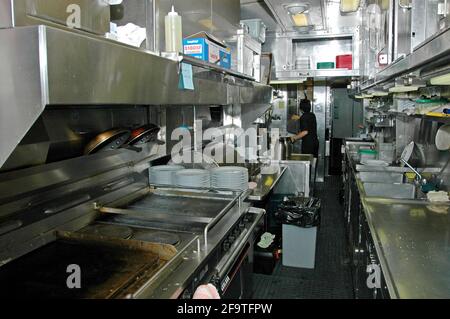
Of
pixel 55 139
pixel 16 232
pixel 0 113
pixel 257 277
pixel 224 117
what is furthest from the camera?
pixel 224 117

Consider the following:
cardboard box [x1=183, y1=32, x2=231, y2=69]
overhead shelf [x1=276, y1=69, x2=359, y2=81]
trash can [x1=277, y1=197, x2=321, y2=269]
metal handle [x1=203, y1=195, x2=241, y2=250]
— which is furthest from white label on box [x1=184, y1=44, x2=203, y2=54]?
overhead shelf [x1=276, y1=69, x2=359, y2=81]

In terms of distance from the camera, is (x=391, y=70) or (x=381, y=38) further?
(x=381, y=38)

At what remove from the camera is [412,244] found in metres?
1.98

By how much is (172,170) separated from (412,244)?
1.70 meters

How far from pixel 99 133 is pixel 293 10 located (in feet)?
8.95

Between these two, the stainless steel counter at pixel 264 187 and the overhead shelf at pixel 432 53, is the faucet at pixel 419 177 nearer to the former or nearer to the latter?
the stainless steel counter at pixel 264 187

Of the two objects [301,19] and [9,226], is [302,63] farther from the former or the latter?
[9,226]

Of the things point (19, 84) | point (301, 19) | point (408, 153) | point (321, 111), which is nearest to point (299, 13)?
point (301, 19)

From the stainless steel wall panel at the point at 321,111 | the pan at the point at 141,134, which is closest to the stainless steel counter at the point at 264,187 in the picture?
the pan at the point at 141,134

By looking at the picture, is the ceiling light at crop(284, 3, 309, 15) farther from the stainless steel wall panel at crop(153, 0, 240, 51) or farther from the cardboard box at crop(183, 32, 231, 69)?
the cardboard box at crop(183, 32, 231, 69)

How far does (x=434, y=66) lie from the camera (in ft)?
5.86

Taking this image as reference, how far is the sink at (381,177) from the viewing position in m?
3.71
